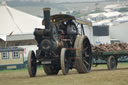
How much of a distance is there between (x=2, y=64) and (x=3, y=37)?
10244 mm

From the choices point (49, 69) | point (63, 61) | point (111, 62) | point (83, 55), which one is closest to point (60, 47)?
point (63, 61)

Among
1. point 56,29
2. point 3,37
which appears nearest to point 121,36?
point 3,37

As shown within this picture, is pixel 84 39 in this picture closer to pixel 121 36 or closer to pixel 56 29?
pixel 56 29

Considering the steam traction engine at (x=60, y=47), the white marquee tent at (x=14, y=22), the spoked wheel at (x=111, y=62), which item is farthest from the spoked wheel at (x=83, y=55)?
the white marquee tent at (x=14, y=22)

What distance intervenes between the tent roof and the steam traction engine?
2935 cm

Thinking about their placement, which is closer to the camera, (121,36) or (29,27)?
(29,27)

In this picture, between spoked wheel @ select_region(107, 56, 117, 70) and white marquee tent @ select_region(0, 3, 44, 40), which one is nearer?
spoked wheel @ select_region(107, 56, 117, 70)

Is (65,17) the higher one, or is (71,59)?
(65,17)

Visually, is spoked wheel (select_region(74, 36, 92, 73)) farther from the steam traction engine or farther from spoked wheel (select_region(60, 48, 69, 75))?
spoked wheel (select_region(60, 48, 69, 75))

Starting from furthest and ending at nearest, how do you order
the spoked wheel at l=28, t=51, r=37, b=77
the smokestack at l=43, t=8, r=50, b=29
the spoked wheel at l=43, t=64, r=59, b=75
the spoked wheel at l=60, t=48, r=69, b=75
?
the spoked wheel at l=43, t=64, r=59, b=75 → the spoked wheel at l=28, t=51, r=37, b=77 → the smokestack at l=43, t=8, r=50, b=29 → the spoked wheel at l=60, t=48, r=69, b=75

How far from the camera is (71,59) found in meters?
22.9

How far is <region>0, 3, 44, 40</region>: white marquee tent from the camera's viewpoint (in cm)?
5484

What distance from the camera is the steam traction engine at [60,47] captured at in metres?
21.9

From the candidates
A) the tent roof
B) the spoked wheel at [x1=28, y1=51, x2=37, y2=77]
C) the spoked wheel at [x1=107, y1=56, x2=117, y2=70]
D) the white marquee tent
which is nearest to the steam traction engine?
the spoked wheel at [x1=28, y1=51, x2=37, y2=77]
